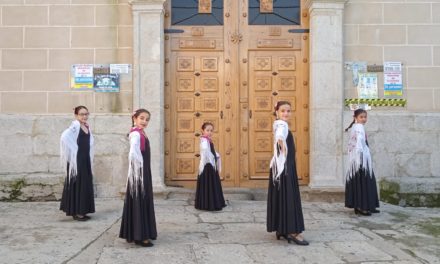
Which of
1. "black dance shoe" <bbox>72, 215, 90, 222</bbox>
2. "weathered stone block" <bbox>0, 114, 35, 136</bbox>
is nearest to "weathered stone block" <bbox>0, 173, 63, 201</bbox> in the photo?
"weathered stone block" <bbox>0, 114, 35, 136</bbox>

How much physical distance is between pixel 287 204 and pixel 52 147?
4233 mm

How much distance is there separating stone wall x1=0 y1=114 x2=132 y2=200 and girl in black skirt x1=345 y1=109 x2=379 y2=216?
298 centimetres

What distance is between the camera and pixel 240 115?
7770mm

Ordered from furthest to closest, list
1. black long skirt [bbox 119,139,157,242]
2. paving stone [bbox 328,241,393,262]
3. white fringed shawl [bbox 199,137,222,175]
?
white fringed shawl [bbox 199,137,222,175], black long skirt [bbox 119,139,157,242], paving stone [bbox 328,241,393,262]

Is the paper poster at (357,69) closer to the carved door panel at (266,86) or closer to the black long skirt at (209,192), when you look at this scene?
the carved door panel at (266,86)

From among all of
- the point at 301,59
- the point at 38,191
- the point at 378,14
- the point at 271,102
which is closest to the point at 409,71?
the point at 378,14

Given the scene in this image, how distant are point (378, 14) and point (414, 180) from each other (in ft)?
8.72

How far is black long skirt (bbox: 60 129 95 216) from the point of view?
583cm

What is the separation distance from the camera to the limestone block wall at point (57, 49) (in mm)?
7402

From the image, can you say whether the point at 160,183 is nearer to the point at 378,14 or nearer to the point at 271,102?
the point at 271,102

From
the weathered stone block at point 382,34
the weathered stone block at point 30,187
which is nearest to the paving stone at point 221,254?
the weathered stone block at point 30,187

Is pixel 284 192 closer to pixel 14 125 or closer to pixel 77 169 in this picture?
pixel 77 169

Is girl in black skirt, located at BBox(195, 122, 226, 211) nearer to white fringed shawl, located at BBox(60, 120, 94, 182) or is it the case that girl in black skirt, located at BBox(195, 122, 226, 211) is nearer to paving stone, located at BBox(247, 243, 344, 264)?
white fringed shawl, located at BBox(60, 120, 94, 182)

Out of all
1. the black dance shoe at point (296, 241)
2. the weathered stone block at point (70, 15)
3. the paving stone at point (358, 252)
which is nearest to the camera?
the paving stone at point (358, 252)
